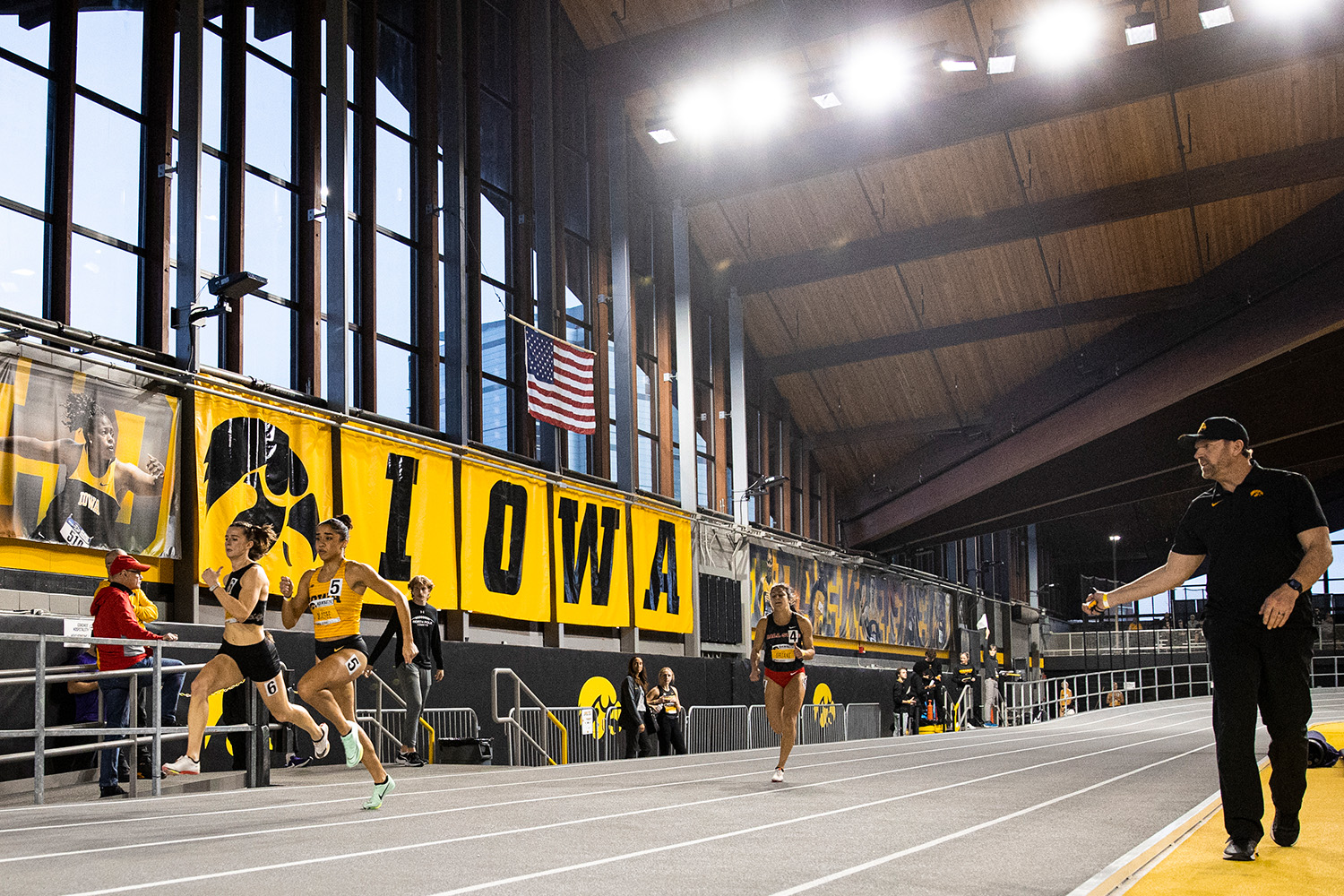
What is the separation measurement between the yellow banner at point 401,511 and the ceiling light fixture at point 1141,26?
13.4 meters

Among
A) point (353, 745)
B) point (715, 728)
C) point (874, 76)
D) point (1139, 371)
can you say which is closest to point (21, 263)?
point (353, 745)

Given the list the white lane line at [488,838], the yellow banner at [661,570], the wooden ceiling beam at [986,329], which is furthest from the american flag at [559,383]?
the wooden ceiling beam at [986,329]

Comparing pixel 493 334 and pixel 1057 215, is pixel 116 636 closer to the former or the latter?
pixel 493 334

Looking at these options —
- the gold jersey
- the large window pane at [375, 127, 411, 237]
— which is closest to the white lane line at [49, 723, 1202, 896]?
the gold jersey

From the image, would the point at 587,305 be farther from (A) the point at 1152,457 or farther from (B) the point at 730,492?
(A) the point at 1152,457

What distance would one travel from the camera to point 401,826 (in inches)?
278

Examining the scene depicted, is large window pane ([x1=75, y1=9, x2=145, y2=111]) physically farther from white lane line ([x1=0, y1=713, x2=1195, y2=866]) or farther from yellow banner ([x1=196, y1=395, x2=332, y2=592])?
white lane line ([x1=0, y1=713, x2=1195, y2=866])

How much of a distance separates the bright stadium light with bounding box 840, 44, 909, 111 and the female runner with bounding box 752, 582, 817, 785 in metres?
13.3

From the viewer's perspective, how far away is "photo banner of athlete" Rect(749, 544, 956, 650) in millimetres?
29984

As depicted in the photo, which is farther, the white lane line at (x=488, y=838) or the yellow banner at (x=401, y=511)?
the yellow banner at (x=401, y=511)

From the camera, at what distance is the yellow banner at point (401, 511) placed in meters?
17.4

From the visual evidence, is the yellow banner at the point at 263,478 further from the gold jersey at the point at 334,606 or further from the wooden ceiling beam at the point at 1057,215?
the wooden ceiling beam at the point at 1057,215

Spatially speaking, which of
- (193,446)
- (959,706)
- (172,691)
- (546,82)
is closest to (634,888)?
(172,691)

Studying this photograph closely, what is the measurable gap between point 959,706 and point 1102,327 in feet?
34.8
